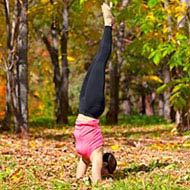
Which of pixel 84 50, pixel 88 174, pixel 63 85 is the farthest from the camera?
pixel 84 50

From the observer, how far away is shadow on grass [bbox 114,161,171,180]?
7.56m

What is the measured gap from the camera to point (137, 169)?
8.04 meters

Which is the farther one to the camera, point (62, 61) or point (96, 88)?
point (62, 61)

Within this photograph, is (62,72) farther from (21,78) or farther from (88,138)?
(88,138)

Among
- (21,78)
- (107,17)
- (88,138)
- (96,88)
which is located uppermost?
(107,17)

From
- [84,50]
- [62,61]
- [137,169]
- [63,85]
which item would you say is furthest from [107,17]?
[84,50]

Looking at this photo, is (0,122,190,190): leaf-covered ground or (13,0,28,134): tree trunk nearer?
(0,122,190,190): leaf-covered ground

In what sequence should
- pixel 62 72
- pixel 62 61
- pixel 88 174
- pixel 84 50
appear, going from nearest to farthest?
pixel 88 174, pixel 62 61, pixel 62 72, pixel 84 50

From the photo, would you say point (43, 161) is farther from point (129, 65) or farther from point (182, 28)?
point (129, 65)

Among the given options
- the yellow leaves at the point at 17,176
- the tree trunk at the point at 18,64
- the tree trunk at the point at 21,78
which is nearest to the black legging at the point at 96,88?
the yellow leaves at the point at 17,176

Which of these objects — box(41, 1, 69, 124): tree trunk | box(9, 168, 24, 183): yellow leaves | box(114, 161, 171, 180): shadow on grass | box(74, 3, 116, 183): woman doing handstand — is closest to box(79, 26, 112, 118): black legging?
box(74, 3, 116, 183): woman doing handstand

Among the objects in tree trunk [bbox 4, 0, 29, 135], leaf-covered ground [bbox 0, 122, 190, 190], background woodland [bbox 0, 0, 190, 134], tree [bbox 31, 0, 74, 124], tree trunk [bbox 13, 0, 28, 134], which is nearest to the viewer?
leaf-covered ground [bbox 0, 122, 190, 190]

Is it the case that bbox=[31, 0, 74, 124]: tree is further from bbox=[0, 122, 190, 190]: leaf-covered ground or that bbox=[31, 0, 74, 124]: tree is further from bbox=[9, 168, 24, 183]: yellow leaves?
bbox=[9, 168, 24, 183]: yellow leaves

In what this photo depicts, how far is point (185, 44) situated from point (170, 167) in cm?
433
